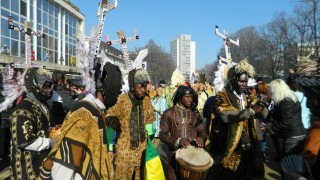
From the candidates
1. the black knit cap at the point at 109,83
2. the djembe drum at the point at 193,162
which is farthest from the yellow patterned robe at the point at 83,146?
the djembe drum at the point at 193,162

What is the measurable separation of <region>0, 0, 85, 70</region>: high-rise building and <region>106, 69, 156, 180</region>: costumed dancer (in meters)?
15.6

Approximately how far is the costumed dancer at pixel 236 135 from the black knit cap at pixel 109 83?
176cm

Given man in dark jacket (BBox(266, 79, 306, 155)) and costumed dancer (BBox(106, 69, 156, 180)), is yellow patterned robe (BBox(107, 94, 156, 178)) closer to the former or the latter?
costumed dancer (BBox(106, 69, 156, 180))

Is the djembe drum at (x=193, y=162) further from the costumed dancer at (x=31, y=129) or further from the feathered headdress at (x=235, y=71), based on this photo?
the costumed dancer at (x=31, y=129)

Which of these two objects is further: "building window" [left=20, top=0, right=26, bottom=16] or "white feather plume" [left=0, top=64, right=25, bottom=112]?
"building window" [left=20, top=0, right=26, bottom=16]

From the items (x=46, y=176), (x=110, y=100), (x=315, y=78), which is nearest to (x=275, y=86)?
(x=315, y=78)

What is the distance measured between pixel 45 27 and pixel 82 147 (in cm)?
3421

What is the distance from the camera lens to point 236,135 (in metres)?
3.69

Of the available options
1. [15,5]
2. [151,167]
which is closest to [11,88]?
[151,167]

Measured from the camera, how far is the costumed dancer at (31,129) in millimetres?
2678

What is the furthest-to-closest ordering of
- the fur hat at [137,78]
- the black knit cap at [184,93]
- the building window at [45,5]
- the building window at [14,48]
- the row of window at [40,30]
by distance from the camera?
the building window at [45,5]
the building window at [14,48]
the row of window at [40,30]
the black knit cap at [184,93]
the fur hat at [137,78]

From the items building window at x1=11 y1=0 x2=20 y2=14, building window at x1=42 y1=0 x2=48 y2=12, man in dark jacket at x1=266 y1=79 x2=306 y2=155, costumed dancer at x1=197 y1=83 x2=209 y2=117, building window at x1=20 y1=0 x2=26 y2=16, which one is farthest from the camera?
building window at x1=42 y1=0 x2=48 y2=12

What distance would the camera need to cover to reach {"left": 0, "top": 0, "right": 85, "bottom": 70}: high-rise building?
23.7 metres

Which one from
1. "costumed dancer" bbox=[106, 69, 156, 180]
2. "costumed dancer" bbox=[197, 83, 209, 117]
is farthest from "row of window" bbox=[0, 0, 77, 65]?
Answer: "costumed dancer" bbox=[106, 69, 156, 180]
